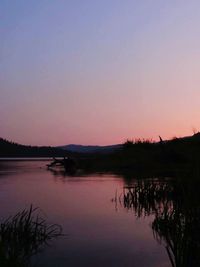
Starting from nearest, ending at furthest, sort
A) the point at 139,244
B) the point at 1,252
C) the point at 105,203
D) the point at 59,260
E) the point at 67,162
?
the point at 1,252 < the point at 59,260 < the point at 139,244 < the point at 105,203 < the point at 67,162

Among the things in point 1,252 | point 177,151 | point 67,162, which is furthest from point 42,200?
point 67,162

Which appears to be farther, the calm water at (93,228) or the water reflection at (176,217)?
the calm water at (93,228)

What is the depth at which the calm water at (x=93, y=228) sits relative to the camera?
39.4 ft

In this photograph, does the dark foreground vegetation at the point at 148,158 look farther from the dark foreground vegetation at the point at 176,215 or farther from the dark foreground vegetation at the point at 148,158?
the dark foreground vegetation at the point at 176,215

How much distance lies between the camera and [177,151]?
132ft

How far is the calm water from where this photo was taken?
1202cm

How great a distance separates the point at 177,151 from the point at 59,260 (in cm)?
2915

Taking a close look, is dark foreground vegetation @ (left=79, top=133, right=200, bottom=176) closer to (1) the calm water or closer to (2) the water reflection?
(1) the calm water

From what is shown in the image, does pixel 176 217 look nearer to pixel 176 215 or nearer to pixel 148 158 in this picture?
pixel 176 215

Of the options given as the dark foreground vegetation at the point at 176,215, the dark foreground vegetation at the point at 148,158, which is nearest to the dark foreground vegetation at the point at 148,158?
the dark foreground vegetation at the point at 148,158

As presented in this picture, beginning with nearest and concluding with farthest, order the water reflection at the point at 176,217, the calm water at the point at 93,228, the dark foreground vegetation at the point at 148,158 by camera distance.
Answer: the water reflection at the point at 176,217 → the calm water at the point at 93,228 → the dark foreground vegetation at the point at 148,158

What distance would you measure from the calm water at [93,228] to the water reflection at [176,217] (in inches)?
10.4

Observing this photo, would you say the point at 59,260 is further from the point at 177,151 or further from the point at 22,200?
the point at 177,151

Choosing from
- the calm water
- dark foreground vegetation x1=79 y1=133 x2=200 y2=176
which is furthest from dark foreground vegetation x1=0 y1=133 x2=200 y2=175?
the calm water
